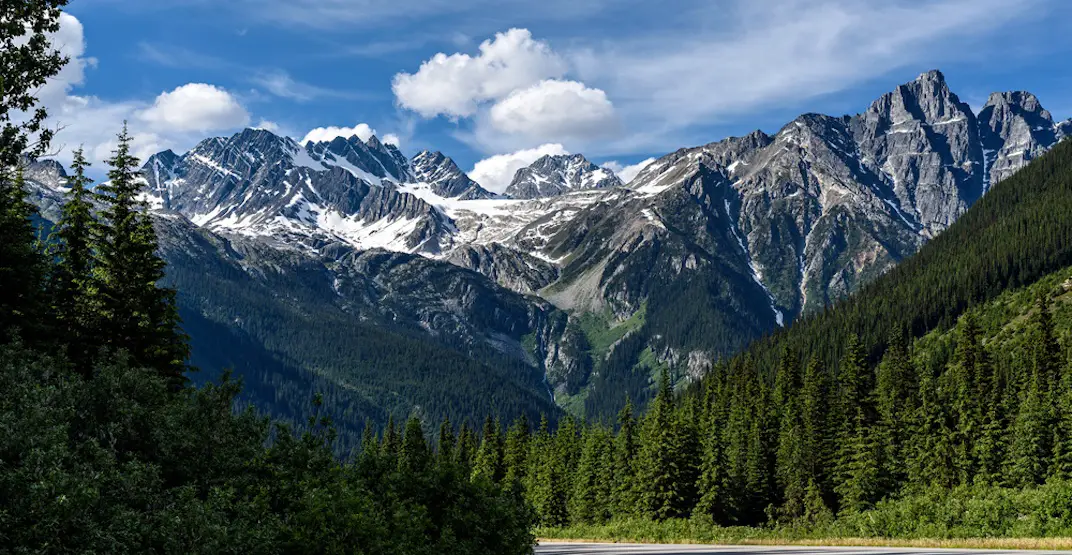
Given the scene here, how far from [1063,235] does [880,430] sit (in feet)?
454

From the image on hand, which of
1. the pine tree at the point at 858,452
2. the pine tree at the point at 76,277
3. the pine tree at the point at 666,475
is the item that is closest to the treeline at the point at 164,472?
the pine tree at the point at 76,277

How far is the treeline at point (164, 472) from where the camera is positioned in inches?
484

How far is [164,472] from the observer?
57.2 feet

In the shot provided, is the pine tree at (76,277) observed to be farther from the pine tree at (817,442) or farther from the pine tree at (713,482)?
the pine tree at (817,442)

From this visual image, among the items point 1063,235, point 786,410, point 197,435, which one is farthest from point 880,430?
point 1063,235

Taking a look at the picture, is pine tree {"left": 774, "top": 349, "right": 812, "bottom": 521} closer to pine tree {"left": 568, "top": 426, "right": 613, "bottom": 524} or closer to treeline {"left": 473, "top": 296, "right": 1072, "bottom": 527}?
treeline {"left": 473, "top": 296, "right": 1072, "bottom": 527}

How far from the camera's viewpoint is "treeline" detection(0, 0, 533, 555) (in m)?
12.3

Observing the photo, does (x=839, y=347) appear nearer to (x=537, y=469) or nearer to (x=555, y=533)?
(x=537, y=469)

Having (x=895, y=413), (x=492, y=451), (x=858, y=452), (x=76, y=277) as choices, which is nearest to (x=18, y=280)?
(x=76, y=277)

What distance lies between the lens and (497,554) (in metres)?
22.0

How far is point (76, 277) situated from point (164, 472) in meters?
27.5

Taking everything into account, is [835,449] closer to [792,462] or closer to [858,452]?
[858,452]

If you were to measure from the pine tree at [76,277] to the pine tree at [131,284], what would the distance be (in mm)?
659

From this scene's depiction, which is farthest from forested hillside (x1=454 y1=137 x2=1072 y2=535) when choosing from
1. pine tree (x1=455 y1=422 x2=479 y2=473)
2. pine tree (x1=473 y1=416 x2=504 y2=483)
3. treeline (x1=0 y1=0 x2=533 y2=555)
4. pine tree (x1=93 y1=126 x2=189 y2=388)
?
pine tree (x1=93 y1=126 x2=189 y2=388)
